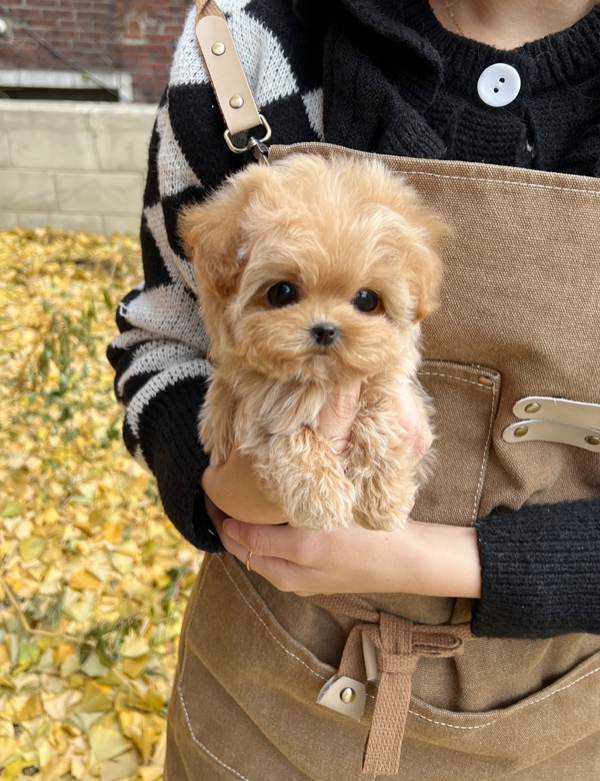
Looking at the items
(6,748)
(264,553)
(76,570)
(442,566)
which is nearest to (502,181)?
(442,566)

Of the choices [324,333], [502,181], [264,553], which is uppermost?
[502,181]

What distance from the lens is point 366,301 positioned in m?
1.03

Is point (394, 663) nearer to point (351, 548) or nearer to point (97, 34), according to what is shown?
point (351, 548)

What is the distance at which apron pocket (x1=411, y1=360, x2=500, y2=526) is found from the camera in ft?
3.73

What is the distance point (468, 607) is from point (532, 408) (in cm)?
41

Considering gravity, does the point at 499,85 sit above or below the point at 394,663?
above

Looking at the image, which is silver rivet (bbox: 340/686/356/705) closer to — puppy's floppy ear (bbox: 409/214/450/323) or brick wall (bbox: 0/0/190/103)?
puppy's floppy ear (bbox: 409/214/450/323)

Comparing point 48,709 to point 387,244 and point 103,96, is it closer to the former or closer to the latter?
point 387,244

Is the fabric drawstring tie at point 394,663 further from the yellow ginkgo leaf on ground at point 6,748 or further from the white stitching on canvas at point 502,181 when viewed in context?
the yellow ginkgo leaf on ground at point 6,748

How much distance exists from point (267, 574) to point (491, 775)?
0.61 metres

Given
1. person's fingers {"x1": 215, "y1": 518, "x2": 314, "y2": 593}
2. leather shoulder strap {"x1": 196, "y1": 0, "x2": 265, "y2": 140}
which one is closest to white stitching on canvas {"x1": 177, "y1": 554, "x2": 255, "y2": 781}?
person's fingers {"x1": 215, "y1": 518, "x2": 314, "y2": 593}

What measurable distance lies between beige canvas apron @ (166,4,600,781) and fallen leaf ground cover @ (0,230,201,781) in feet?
3.22

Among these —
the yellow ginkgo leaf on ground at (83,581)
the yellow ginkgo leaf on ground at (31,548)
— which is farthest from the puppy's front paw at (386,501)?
the yellow ginkgo leaf on ground at (31,548)

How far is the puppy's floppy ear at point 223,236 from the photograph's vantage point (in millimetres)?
1034
